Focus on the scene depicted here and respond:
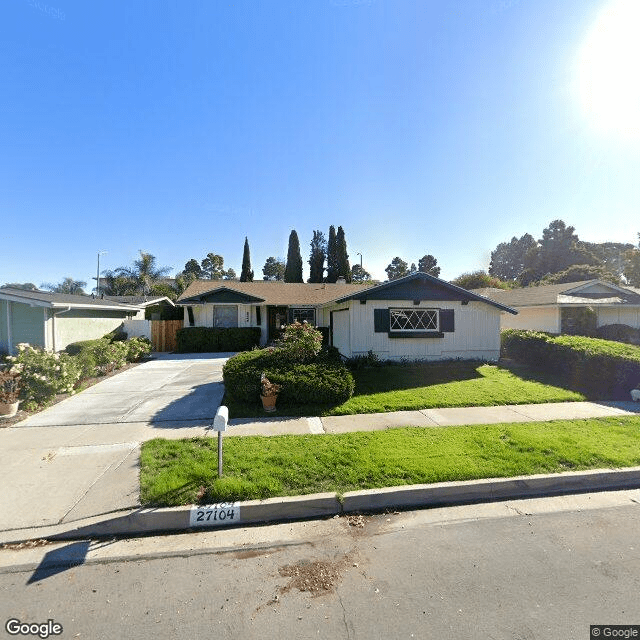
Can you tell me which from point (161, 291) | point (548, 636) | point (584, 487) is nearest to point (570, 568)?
point (548, 636)

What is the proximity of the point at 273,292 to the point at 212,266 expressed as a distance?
141ft

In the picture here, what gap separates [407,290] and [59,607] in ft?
38.4

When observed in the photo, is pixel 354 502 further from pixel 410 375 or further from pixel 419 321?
pixel 419 321

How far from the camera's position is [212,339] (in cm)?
1800

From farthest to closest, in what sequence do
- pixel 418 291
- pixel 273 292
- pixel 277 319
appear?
1. pixel 273 292
2. pixel 277 319
3. pixel 418 291

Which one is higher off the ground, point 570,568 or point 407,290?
point 407,290

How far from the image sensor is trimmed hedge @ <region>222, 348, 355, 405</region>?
771 cm

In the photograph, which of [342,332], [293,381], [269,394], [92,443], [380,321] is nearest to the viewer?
[92,443]

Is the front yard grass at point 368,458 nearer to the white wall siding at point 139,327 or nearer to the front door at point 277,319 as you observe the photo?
the white wall siding at point 139,327

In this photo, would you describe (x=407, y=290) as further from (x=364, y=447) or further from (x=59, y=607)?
(x=59, y=607)

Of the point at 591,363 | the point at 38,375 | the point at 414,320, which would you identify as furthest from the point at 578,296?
the point at 38,375

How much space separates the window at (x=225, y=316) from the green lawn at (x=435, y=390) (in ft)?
32.9

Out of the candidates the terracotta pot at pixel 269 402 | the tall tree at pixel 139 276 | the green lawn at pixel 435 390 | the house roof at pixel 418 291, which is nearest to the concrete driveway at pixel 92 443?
the terracotta pot at pixel 269 402

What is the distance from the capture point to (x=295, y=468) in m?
4.64
